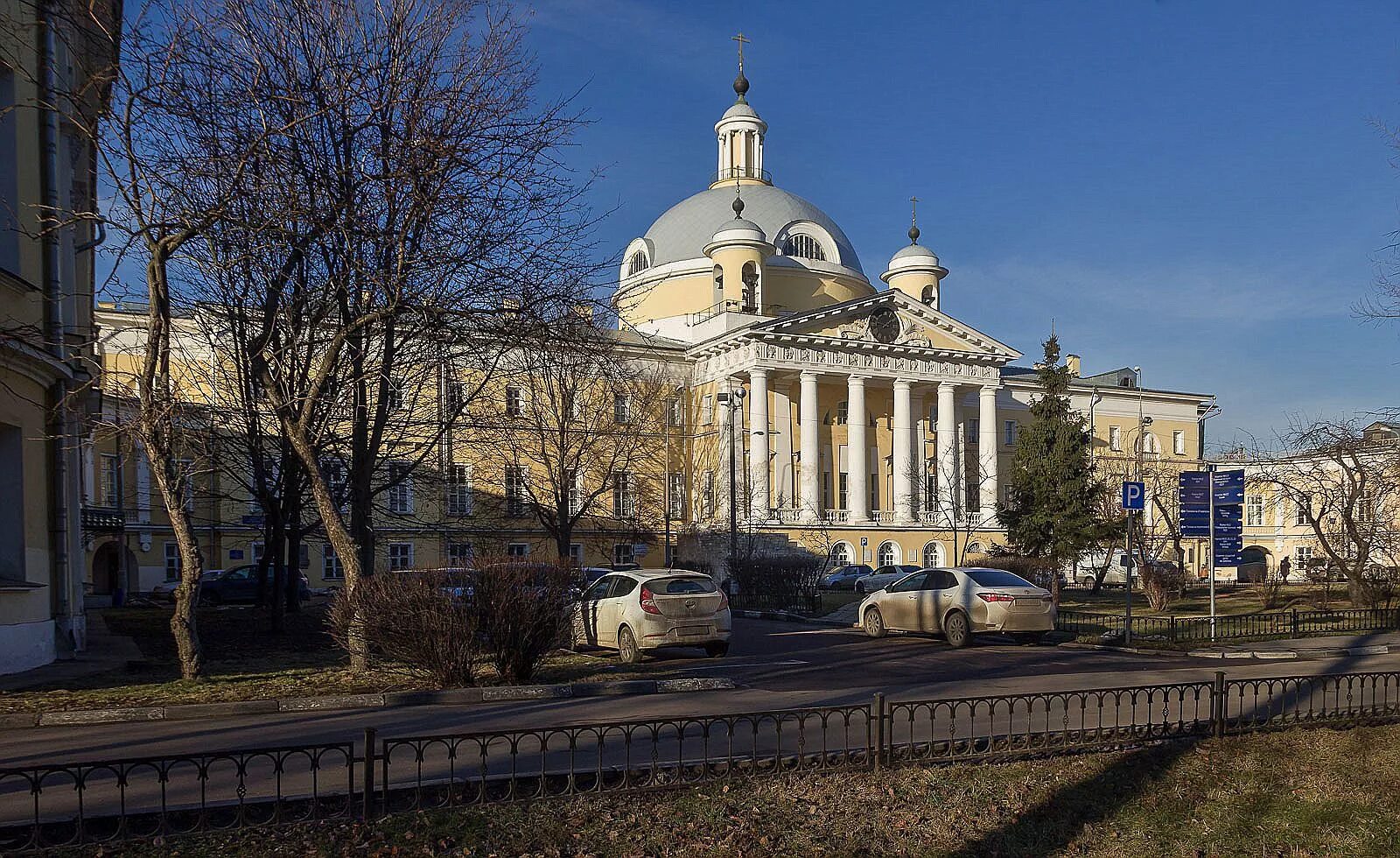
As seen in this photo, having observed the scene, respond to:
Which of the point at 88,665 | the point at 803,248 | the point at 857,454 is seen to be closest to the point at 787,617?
the point at 88,665

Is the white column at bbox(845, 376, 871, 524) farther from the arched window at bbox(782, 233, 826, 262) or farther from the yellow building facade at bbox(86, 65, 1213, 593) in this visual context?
the arched window at bbox(782, 233, 826, 262)

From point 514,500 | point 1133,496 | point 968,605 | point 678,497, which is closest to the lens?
point 968,605

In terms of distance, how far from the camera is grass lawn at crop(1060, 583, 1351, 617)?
31016 millimetres

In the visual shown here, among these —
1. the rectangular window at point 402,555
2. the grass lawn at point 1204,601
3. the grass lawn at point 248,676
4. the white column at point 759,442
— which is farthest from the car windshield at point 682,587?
the rectangular window at point 402,555

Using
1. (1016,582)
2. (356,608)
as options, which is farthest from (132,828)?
(1016,582)

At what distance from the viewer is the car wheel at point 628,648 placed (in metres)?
16.7

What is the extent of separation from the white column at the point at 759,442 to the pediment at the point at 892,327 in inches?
106

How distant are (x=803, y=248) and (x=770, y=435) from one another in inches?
609

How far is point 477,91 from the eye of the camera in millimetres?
14758

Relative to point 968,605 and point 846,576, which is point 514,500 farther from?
point 968,605

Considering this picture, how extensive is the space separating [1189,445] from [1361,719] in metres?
74.0

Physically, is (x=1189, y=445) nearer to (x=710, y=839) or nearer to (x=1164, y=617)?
(x=1164, y=617)

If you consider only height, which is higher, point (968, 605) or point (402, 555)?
point (968, 605)

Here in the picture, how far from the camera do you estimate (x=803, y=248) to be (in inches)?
2665
